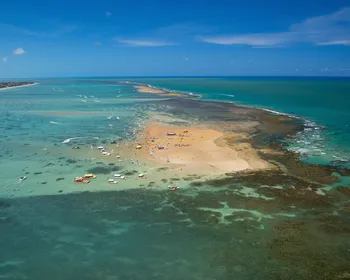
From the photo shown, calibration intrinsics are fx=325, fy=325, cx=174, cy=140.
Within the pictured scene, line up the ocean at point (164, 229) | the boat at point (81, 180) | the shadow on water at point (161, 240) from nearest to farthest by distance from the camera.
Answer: the shadow on water at point (161, 240) < the ocean at point (164, 229) < the boat at point (81, 180)

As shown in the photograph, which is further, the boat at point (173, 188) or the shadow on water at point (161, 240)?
the boat at point (173, 188)

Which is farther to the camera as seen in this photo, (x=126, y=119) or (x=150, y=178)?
(x=126, y=119)

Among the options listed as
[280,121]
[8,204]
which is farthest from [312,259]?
[280,121]

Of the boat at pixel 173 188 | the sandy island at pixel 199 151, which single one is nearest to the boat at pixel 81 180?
the boat at pixel 173 188

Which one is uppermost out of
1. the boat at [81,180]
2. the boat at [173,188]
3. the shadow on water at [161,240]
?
the boat at [81,180]

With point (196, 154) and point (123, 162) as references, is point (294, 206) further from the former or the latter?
point (123, 162)

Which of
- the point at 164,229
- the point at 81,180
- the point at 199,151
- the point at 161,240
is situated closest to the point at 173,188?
the point at 164,229

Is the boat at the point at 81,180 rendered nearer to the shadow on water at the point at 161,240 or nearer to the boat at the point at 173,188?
the shadow on water at the point at 161,240

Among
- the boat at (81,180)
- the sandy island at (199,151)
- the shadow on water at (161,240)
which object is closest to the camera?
the shadow on water at (161,240)

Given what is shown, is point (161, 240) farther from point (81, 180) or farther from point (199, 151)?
point (199, 151)
